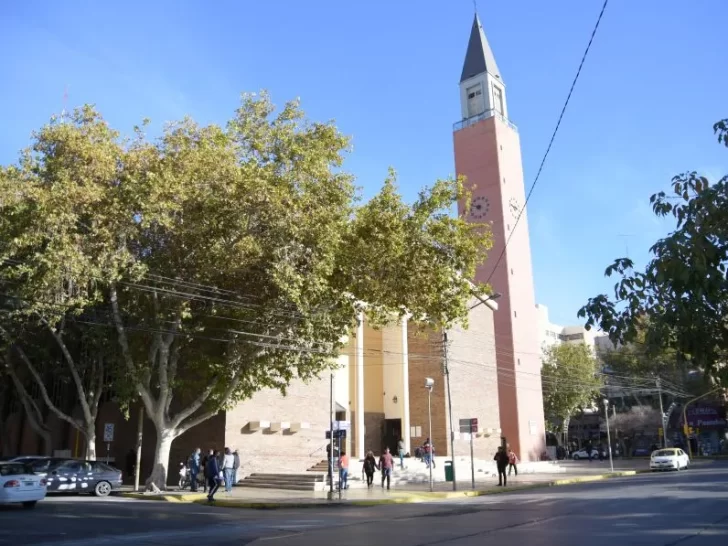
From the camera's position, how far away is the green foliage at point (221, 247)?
19.7m

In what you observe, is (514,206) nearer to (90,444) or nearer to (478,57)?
(478,57)

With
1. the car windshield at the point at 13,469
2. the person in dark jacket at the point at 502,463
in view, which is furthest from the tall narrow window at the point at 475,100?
the car windshield at the point at 13,469

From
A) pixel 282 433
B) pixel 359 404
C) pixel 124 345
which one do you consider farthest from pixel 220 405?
pixel 359 404

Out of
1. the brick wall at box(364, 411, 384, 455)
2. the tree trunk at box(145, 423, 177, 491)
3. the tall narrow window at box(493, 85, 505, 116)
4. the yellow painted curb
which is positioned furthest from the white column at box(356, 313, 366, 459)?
the tall narrow window at box(493, 85, 505, 116)

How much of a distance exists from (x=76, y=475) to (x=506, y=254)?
3521cm

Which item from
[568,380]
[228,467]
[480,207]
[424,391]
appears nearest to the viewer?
[228,467]

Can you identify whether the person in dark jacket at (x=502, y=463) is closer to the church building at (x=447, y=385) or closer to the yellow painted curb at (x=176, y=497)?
the church building at (x=447, y=385)

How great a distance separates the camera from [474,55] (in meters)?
59.1

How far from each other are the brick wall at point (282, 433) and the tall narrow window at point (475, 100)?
102 feet

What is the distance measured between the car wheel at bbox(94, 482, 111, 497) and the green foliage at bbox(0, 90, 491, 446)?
3.02 m

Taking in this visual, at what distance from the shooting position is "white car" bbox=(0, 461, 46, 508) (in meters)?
17.8

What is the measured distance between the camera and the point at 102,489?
23.7 metres

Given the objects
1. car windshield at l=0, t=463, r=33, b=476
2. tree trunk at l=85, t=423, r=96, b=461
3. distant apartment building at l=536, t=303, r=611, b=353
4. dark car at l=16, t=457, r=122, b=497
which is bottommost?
dark car at l=16, t=457, r=122, b=497

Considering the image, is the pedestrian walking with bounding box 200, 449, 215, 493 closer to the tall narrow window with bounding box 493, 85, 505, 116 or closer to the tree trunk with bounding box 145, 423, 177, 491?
the tree trunk with bounding box 145, 423, 177, 491
